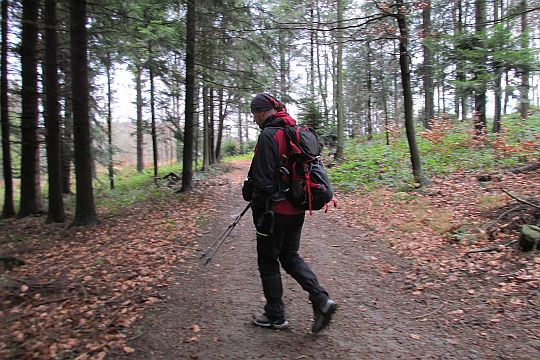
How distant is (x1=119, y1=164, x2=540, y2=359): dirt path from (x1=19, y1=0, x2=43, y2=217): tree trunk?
6.31 meters

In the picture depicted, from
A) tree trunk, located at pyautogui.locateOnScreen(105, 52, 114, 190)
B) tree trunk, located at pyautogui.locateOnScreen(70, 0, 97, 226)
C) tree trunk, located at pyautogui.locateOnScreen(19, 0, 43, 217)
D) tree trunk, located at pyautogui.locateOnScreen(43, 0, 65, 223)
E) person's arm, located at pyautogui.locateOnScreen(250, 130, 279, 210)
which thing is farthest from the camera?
tree trunk, located at pyautogui.locateOnScreen(105, 52, 114, 190)

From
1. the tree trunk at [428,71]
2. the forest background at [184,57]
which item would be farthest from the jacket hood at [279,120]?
the tree trunk at [428,71]

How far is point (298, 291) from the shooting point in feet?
16.2

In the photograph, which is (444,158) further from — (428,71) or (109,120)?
(109,120)

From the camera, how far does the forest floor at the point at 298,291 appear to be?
3621 mm

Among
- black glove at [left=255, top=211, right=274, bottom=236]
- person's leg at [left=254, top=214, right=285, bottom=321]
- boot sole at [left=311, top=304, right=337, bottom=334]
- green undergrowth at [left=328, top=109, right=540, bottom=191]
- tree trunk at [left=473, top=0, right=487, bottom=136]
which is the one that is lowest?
boot sole at [left=311, top=304, right=337, bottom=334]

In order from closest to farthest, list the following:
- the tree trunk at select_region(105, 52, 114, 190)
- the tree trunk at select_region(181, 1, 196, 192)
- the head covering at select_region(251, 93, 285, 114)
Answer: the head covering at select_region(251, 93, 285, 114), the tree trunk at select_region(181, 1, 196, 192), the tree trunk at select_region(105, 52, 114, 190)

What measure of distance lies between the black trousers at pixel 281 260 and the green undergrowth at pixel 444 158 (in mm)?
7668

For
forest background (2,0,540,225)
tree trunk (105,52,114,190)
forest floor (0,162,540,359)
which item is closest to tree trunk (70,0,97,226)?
forest background (2,0,540,225)

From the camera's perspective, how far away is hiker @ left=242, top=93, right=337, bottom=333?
11.5ft

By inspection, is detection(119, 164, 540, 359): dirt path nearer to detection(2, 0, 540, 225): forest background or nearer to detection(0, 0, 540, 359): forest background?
detection(0, 0, 540, 359): forest background

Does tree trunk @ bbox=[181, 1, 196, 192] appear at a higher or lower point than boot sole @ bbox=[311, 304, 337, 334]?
higher

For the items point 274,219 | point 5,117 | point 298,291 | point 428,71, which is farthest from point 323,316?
point 428,71

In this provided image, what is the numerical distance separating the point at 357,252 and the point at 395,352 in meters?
3.29
